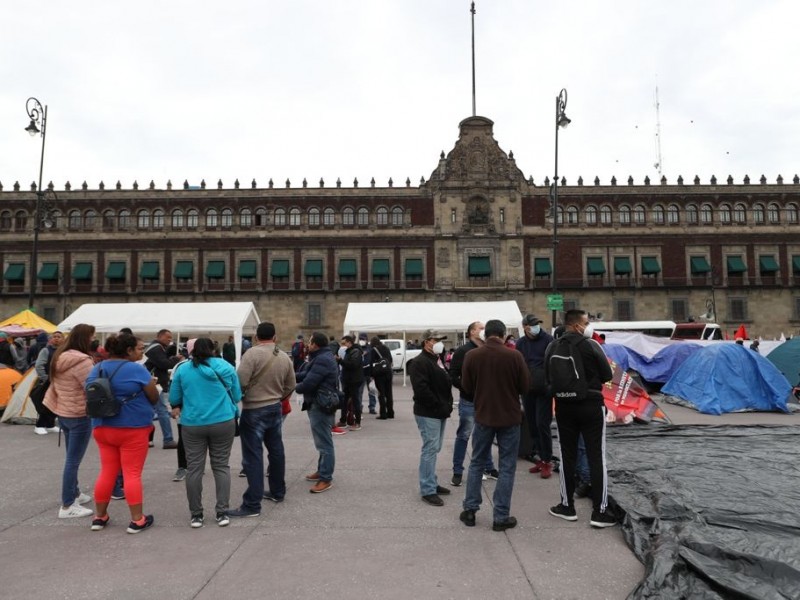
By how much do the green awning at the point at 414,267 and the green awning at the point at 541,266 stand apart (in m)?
8.40

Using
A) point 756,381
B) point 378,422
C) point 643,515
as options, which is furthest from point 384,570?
point 756,381

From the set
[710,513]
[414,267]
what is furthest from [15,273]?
[710,513]

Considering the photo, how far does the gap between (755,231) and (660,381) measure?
108ft

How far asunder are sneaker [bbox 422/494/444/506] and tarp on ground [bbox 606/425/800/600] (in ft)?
5.45

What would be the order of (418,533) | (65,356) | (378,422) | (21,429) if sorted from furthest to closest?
1. (378,422)
2. (21,429)
3. (65,356)
4. (418,533)

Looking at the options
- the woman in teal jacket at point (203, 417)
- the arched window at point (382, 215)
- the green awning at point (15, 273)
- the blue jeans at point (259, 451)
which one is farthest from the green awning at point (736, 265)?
the green awning at point (15, 273)

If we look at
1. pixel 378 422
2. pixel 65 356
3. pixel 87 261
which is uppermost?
pixel 87 261

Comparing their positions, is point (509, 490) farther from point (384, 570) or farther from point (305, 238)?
point (305, 238)

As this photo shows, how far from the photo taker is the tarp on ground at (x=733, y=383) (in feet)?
39.7

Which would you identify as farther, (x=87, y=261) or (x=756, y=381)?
(x=87, y=261)

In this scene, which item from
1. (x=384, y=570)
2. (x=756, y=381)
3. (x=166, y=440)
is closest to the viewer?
(x=384, y=570)

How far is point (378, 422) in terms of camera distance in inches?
437

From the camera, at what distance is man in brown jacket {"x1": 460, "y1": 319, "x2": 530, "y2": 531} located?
189 inches

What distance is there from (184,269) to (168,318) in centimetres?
2169
